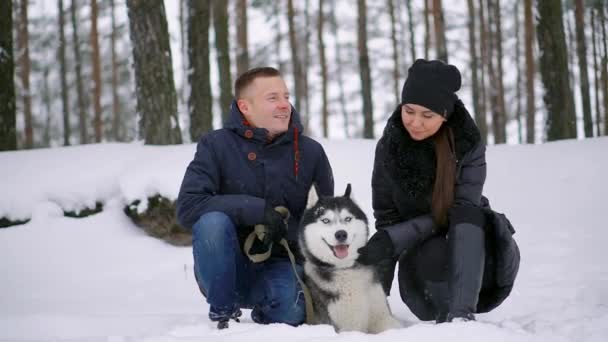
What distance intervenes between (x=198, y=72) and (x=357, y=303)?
6640 mm

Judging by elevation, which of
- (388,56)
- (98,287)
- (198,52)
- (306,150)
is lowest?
(98,287)

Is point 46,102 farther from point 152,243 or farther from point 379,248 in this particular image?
point 379,248

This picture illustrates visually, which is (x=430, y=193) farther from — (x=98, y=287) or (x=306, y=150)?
(x=98, y=287)

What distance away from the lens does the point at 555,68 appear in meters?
8.53

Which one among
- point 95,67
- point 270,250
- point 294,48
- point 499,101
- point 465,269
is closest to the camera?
point 465,269

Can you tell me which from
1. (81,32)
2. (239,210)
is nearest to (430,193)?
(239,210)

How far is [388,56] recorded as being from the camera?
928 inches

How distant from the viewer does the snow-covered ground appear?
3.45 metres

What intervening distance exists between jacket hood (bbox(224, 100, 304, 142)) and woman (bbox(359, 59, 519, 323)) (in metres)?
0.56

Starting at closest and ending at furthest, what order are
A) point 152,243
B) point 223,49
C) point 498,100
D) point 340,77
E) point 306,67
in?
point 152,243
point 223,49
point 498,100
point 306,67
point 340,77

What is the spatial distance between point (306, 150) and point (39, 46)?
77.6 ft

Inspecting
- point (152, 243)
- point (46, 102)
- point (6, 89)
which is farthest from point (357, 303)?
point (46, 102)

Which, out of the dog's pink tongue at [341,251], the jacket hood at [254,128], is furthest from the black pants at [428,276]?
the jacket hood at [254,128]

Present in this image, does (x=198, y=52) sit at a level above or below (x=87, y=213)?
above
